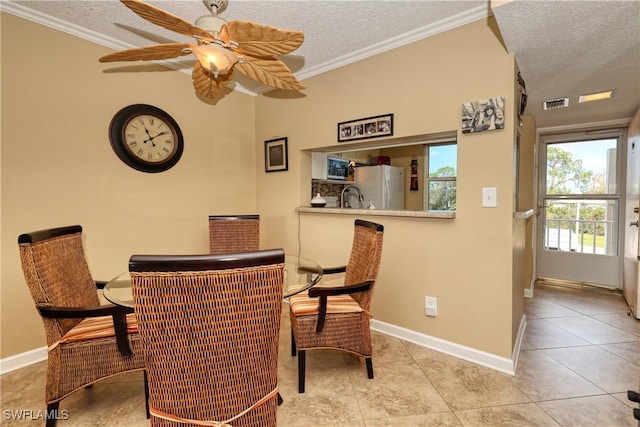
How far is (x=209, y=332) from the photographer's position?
3.10 feet

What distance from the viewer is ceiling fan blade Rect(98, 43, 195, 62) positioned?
163 cm

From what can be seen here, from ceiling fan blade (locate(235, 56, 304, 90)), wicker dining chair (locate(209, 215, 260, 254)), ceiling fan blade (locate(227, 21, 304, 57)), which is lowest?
wicker dining chair (locate(209, 215, 260, 254))

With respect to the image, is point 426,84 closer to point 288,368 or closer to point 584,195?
point 288,368

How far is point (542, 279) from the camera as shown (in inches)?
170

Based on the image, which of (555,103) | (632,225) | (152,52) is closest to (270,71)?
(152,52)

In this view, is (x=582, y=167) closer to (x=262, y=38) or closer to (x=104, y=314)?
(x=262, y=38)

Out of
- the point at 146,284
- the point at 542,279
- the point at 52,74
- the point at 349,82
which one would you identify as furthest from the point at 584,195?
the point at 52,74

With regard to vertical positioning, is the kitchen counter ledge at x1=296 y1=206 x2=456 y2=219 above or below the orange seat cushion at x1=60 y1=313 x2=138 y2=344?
above

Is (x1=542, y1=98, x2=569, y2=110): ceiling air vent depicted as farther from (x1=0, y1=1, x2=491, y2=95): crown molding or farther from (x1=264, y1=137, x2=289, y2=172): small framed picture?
(x1=264, y1=137, x2=289, y2=172): small framed picture

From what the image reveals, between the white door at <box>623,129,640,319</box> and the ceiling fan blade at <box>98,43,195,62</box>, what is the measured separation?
400cm

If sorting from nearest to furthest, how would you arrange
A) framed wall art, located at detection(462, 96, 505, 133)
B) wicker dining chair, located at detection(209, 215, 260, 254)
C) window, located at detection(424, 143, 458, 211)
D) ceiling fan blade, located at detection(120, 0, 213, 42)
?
ceiling fan blade, located at detection(120, 0, 213, 42) → framed wall art, located at detection(462, 96, 505, 133) → wicker dining chair, located at detection(209, 215, 260, 254) → window, located at detection(424, 143, 458, 211)

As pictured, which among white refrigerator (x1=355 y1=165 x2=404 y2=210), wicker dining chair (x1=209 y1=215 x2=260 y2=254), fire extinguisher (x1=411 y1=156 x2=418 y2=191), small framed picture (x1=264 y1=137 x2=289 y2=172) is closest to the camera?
wicker dining chair (x1=209 y1=215 x2=260 y2=254)

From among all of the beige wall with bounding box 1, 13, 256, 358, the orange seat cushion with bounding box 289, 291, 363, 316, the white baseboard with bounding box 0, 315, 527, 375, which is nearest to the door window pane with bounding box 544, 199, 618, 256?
the white baseboard with bounding box 0, 315, 527, 375

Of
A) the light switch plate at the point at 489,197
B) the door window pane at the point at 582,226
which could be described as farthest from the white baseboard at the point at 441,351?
the door window pane at the point at 582,226
